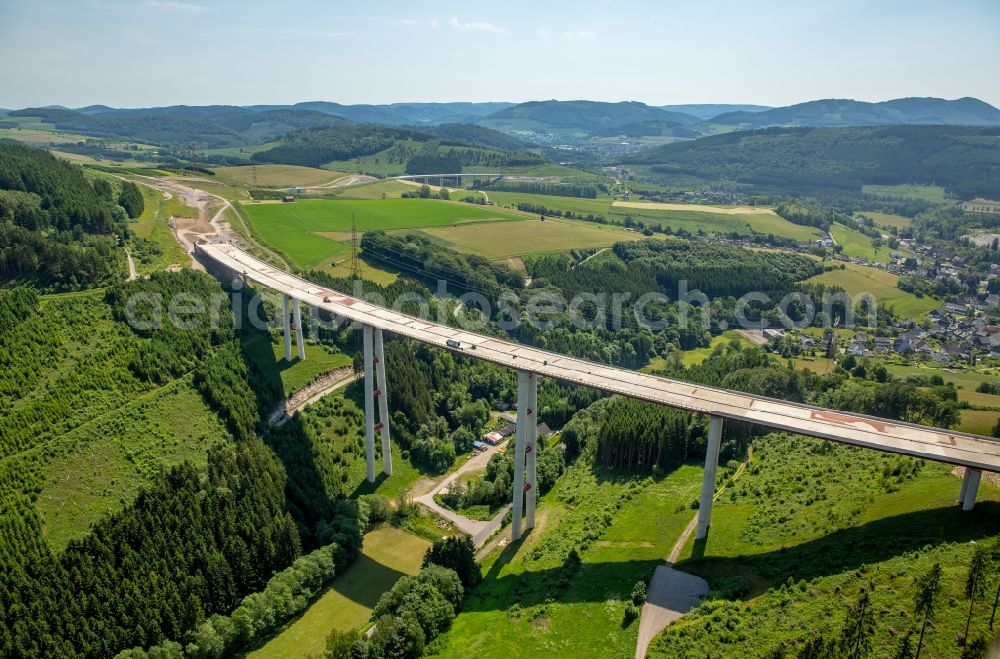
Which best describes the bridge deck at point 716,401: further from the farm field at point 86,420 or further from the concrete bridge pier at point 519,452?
the farm field at point 86,420

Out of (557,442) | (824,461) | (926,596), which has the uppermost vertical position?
(926,596)

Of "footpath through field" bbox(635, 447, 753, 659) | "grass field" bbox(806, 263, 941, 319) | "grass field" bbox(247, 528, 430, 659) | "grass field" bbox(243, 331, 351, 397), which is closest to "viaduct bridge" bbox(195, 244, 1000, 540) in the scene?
"grass field" bbox(243, 331, 351, 397)

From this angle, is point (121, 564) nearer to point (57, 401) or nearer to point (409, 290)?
point (57, 401)

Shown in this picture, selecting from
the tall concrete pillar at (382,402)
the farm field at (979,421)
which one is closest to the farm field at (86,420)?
the tall concrete pillar at (382,402)

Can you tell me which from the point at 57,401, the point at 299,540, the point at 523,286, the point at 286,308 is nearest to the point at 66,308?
the point at 57,401

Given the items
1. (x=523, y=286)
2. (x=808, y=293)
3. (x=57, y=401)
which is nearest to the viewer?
(x=57, y=401)

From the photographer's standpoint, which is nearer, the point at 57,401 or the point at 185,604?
the point at 185,604

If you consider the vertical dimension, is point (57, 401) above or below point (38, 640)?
above
